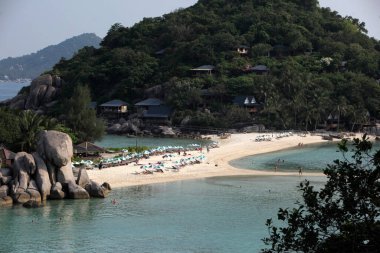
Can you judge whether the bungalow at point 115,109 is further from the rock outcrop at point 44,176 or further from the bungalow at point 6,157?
the rock outcrop at point 44,176

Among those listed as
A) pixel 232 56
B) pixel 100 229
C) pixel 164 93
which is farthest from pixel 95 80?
pixel 100 229

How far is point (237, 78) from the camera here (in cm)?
7988

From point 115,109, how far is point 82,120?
3433 centimetres

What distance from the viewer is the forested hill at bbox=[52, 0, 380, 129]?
74.6m

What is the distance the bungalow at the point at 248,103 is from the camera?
76688 mm

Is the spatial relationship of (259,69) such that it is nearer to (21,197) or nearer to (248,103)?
(248,103)

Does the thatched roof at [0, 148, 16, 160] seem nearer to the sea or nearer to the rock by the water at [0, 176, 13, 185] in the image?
the rock by the water at [0, 176, 13, 185]

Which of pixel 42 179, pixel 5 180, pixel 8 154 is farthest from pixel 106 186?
pixel 8 154

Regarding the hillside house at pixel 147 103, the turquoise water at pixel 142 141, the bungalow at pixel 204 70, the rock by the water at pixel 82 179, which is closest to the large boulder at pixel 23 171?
the rock by the water at pixel 82 179

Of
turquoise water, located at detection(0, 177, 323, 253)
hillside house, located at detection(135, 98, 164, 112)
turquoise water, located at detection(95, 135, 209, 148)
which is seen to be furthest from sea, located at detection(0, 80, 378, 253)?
hillside house, located at detection(135, 98, 164, 112)

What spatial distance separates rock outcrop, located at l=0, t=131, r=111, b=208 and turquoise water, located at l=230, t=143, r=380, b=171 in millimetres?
17938

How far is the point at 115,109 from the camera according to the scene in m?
84.4

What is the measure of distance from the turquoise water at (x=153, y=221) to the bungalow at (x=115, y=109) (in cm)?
4719

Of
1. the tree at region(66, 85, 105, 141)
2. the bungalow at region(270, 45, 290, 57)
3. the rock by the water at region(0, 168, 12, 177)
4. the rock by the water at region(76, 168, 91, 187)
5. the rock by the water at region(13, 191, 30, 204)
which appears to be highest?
the bungalow at region(270, 45, 290, 57)
